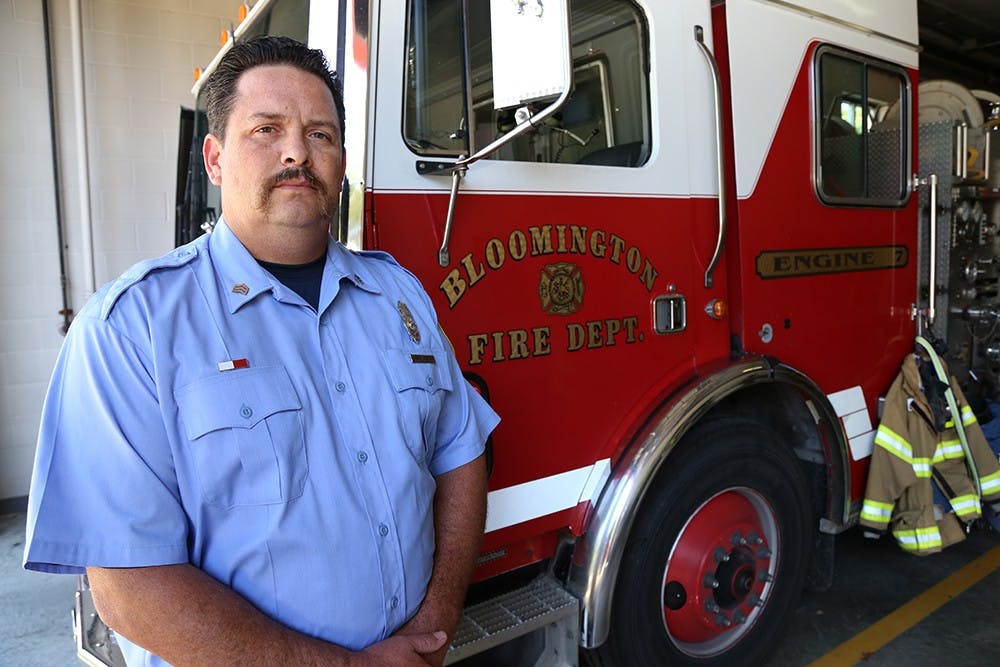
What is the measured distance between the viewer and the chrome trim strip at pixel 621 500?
205cm

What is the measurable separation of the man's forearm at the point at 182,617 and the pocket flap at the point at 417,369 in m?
0.44

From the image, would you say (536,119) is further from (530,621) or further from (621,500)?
(530,621)

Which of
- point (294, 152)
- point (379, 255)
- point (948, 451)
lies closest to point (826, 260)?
point (948, 451)

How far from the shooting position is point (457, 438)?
1479 millimetres

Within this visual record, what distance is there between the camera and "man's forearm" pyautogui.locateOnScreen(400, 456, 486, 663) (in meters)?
1.35

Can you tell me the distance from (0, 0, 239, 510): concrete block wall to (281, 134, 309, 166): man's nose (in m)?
3.78

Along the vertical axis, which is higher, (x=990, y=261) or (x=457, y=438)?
(x=990, y=261)

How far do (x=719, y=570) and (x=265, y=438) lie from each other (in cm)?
179

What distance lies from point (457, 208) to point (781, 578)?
1798mm

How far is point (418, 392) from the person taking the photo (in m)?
1.36

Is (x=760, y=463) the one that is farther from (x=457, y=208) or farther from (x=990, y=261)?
(x=990, y=261)

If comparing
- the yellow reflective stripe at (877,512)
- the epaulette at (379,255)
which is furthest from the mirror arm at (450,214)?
the yellow reflective stripe at (877,512)

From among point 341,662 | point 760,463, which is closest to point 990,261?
point 760,463

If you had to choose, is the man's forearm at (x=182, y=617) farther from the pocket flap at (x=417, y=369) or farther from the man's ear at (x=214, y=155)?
the man's ear at (x=214, y=155)
